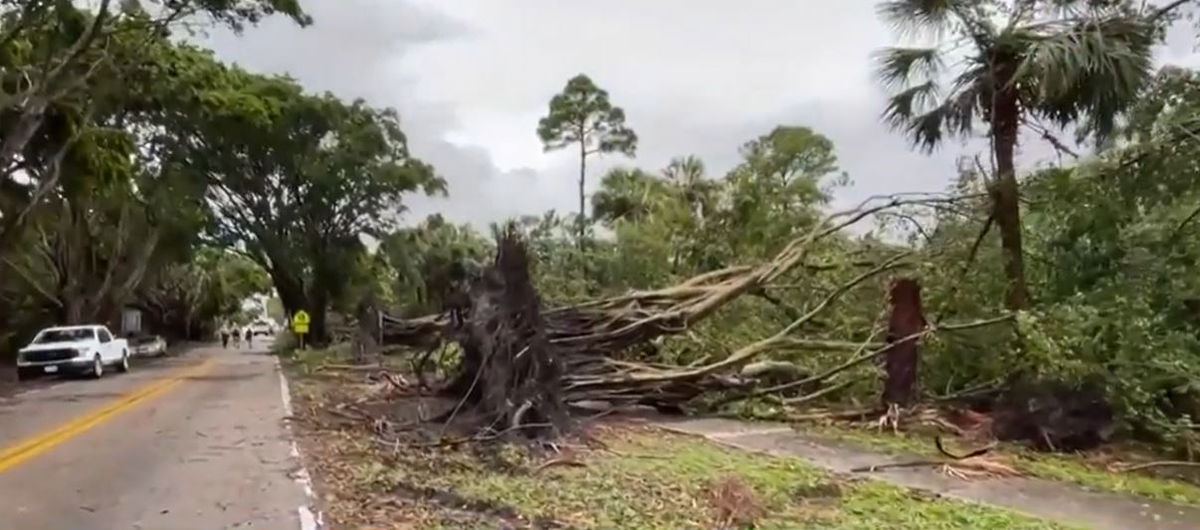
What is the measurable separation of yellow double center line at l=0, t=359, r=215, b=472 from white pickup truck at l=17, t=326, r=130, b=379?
4800 mm

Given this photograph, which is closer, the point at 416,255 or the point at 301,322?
the point at 301,322

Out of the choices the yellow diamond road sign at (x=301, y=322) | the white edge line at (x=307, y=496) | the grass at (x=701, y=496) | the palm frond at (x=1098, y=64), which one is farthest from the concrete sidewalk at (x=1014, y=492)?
the yellow diamond road sign at (x=301, y=322)

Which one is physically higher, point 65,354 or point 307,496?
point 65,354

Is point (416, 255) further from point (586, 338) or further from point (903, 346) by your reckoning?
point (903, 346)

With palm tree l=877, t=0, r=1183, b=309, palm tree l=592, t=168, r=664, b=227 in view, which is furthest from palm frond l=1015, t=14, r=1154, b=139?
palm tree l=592, t=168, r=664, b=227

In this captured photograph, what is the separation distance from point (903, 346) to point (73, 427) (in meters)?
11.5

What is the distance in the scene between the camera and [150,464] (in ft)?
36.8

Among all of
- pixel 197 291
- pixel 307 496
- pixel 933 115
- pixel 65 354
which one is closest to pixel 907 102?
pixel 933 115

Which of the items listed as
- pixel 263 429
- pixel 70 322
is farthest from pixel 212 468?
pixel 70 322

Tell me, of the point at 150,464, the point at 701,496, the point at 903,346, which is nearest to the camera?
the point at 701,496

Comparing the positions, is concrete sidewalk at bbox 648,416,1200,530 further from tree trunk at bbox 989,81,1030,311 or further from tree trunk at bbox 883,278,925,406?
tree trunk at bbox 989,81,1030,311

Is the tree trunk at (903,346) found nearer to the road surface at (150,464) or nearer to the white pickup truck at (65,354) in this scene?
the road surface at (150,464)

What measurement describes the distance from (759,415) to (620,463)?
209 inches

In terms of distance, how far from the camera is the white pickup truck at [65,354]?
27.8 meters
